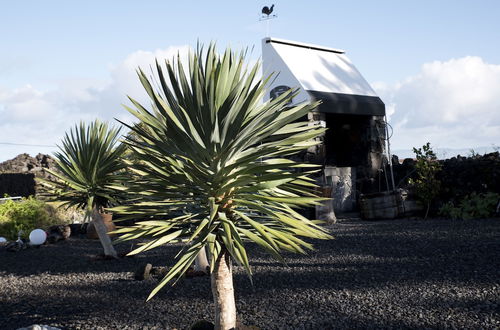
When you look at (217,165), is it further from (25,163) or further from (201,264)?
(25,163)

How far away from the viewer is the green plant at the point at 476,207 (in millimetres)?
10961

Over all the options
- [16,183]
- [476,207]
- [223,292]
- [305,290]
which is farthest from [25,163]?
[223,292]

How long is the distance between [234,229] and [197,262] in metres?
3.32

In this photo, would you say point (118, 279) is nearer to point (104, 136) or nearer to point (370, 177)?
point (104, 136)

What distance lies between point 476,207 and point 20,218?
35.1ft

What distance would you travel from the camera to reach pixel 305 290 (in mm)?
5211

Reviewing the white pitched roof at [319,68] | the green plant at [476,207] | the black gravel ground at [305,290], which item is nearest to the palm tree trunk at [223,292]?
the black gravel ground at [305,290]

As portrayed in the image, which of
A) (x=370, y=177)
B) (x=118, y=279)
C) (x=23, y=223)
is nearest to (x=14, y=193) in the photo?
(x=23, y=223)

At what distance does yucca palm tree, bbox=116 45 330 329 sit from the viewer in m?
3.10

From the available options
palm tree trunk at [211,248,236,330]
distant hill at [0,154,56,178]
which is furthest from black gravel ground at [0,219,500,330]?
distant hill at [0,154,56,178]

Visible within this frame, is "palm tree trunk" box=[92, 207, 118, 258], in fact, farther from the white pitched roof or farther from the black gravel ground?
the white pitched roof

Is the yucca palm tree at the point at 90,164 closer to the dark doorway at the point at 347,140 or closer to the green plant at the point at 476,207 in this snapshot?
the green plant at the point at 476,207

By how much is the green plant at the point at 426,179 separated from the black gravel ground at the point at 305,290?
3242mm

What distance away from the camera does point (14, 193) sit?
19.2 meters
